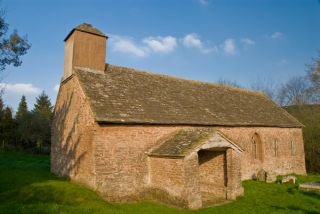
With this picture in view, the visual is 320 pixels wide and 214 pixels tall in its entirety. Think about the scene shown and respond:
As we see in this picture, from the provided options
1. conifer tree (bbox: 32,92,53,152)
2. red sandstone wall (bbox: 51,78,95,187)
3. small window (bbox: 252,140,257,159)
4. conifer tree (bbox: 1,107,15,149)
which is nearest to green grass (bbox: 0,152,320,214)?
red sandstone wall (bbox: 51,78,95,187)

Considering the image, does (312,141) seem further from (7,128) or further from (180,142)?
(7,128)

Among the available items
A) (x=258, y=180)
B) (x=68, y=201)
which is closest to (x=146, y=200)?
(x=68, y=201)

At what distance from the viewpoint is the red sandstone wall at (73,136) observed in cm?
1310

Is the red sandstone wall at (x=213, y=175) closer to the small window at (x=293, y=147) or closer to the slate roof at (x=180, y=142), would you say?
the slate roof at (x=180, y=142)

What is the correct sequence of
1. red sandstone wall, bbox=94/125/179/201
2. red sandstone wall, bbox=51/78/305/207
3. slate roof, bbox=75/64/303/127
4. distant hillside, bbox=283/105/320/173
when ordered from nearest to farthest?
red sandstone wall, bbox=51/78/305/207
red sandstone wall, bbox=94/125/179/201
slate roof, bbox=75/64/303/127
distant hillside, bbox=283/105/320/173

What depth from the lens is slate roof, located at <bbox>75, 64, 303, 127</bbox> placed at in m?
13.8

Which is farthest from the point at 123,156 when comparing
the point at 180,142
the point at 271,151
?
the point at 271,151

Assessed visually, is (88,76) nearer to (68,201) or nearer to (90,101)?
(90,101)

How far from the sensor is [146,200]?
13.3 metres

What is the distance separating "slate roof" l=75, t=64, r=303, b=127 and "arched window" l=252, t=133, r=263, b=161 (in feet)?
3.88

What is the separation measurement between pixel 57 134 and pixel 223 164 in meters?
10.9

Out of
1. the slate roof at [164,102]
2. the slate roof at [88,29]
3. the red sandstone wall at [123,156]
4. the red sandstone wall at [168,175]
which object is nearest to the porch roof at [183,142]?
the red sandstone wall at [168,175]

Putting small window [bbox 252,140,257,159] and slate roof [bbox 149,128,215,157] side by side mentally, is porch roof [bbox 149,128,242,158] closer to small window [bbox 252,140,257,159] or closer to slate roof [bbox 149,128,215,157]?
slate roof [bbox 149,128,215,157]

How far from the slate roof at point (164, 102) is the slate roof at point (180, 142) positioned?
947 mm
